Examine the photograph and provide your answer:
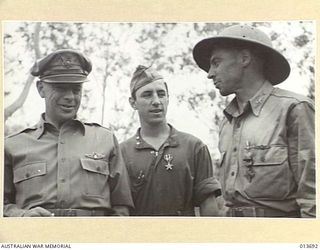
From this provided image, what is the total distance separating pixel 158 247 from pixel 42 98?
1.20 ft

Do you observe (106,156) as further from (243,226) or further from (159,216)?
(243,226)

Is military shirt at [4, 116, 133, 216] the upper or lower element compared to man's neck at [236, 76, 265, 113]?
lower

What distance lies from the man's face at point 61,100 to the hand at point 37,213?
17 cm

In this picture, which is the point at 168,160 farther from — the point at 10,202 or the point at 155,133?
the point at 10,202

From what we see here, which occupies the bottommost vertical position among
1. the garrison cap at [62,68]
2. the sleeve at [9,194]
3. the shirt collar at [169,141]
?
the sleeve at [9,194]

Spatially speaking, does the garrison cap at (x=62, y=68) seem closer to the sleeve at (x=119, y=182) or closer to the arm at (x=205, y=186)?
the sleeve at (x=119, y=182)

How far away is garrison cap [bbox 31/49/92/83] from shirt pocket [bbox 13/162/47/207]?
6.8 inches

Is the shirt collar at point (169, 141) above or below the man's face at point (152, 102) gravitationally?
below

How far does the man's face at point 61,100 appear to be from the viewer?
113 cm

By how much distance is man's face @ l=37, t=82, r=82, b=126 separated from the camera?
1134 mm

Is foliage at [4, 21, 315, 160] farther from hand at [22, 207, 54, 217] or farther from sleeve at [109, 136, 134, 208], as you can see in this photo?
hand at [22, 207, 54, 217]

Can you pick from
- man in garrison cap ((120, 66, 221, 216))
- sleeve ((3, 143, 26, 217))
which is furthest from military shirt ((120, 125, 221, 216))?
sleeve ((3, 143, 26, 217))

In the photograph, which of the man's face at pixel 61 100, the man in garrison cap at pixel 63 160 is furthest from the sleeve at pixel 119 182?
the man's face at pixel 61 100

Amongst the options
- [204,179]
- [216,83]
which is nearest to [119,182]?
[204,179]
